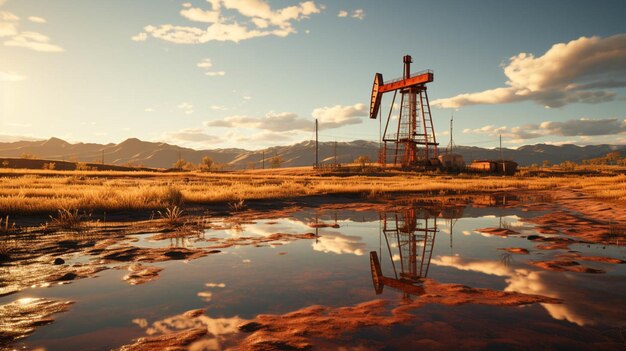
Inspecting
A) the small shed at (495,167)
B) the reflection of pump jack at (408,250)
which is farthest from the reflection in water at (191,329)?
the small shed at (495,167)

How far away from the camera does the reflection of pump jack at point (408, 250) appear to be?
6.02 metres

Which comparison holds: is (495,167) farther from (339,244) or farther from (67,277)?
(67,277)

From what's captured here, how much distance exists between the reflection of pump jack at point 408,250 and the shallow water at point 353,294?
6 cm

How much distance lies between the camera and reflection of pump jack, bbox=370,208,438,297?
6023 mm

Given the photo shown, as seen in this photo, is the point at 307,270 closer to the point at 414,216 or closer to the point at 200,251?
the point at 200,251

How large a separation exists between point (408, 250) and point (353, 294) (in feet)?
11.0

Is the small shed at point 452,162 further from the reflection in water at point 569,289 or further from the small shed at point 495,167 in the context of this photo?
the reflection in water at point 569,289

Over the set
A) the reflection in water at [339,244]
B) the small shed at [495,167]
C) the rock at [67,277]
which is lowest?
the reflection in water at [339,244]

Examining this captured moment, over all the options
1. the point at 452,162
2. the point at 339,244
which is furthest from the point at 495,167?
the point at 339,244

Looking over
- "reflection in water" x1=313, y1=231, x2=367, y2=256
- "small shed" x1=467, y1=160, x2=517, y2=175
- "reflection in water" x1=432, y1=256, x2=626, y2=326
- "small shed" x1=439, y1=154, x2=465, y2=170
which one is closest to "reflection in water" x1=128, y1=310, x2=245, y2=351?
"reflection in water" x1=313, y1=231, x2=367, y2=256

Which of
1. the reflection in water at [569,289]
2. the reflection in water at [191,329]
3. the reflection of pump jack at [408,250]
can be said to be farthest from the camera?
the reflection of pump jack at [408,250]

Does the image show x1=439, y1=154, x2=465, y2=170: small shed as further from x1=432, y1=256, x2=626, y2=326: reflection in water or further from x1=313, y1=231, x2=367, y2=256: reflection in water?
x1=432, y1=256, x2=626, y2=326: reflection in water

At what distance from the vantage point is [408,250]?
837 cm

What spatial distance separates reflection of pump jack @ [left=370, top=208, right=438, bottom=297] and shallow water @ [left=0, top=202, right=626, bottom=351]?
0.06 meters
